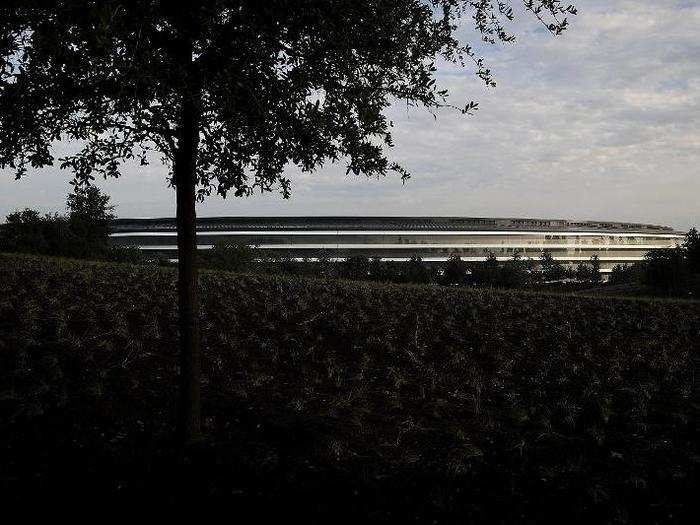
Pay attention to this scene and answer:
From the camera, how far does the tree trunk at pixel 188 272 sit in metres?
7.61

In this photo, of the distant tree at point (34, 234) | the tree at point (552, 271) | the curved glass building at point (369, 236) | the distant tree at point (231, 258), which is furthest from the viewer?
the curved glass building at point (369, 236)

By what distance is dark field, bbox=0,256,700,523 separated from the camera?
6.88m

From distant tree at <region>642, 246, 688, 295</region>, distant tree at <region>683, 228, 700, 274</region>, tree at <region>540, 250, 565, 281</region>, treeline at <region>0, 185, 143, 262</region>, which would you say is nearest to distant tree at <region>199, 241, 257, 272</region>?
treeline at <region>0, 185, 143, 262</region>

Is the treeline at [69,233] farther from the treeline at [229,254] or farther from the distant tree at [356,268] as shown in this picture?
the distant tree at [356,268]

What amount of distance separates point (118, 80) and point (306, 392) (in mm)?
6274

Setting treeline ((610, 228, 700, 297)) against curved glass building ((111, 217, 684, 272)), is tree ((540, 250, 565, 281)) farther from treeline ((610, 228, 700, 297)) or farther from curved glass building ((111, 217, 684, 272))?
treeline ((610, 228, 700, 297))

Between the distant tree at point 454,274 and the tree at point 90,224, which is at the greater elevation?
the tree at point 90,224

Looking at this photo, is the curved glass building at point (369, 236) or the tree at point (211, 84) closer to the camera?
the tree at point (211, 84)

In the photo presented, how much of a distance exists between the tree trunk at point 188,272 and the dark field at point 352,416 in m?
0.47

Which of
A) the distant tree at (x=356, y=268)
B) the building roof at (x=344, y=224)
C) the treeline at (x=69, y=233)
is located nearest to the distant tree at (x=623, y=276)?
the building roof at (x=344, y=224)

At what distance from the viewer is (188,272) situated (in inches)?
307

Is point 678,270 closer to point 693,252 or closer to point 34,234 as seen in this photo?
point 693,252

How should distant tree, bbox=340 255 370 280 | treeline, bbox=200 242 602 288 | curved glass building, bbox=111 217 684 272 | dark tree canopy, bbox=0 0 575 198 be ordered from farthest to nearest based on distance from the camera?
curved glass building, bbox=111 217 684 272 → distant tree, bbox=340 255 370 280 → treeline, bbox=200 242 602 288 → dark tree canopy, bbox=0 0 575 198

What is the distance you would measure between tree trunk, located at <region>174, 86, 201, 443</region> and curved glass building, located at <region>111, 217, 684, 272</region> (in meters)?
113
